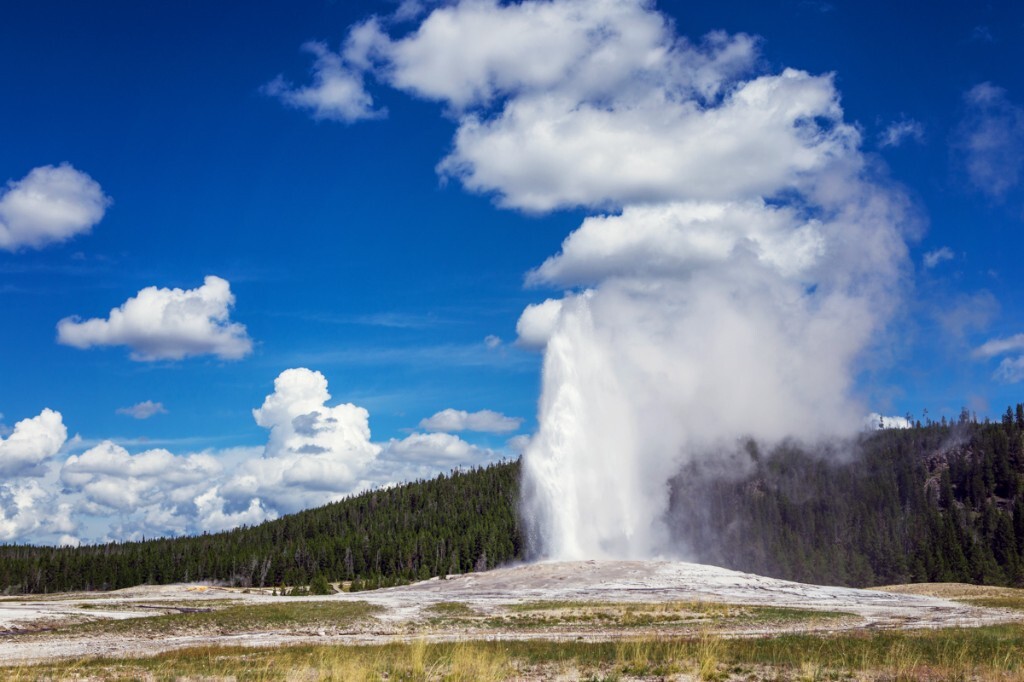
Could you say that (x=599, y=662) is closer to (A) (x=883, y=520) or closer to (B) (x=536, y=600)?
(B) (x=536, y=600)

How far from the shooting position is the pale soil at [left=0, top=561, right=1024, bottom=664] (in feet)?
108

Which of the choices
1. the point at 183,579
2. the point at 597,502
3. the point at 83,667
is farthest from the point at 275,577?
the point at 83,667

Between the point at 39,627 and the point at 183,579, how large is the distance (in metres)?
110

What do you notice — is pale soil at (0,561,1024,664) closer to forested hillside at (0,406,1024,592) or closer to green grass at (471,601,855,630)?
green grass at (471,601,855,630)

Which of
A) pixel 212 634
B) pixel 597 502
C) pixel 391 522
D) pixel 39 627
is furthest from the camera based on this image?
pixel 391 522

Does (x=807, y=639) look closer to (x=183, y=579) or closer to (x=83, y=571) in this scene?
(x=183, y=579)

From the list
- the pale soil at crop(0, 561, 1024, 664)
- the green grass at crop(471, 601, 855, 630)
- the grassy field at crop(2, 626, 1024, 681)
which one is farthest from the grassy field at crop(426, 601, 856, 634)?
the grassy field at crop(2, 626, 1024, 681)

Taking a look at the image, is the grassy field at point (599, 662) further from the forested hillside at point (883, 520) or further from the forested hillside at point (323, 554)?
the forested hillside at point (883, 520)

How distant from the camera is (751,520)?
168 m

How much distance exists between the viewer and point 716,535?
552 ft

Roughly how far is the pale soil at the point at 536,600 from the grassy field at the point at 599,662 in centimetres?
515

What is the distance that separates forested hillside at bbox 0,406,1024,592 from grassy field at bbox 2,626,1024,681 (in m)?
79.3

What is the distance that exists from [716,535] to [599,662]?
155209 millimetres

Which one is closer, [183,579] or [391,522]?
[183,579]
